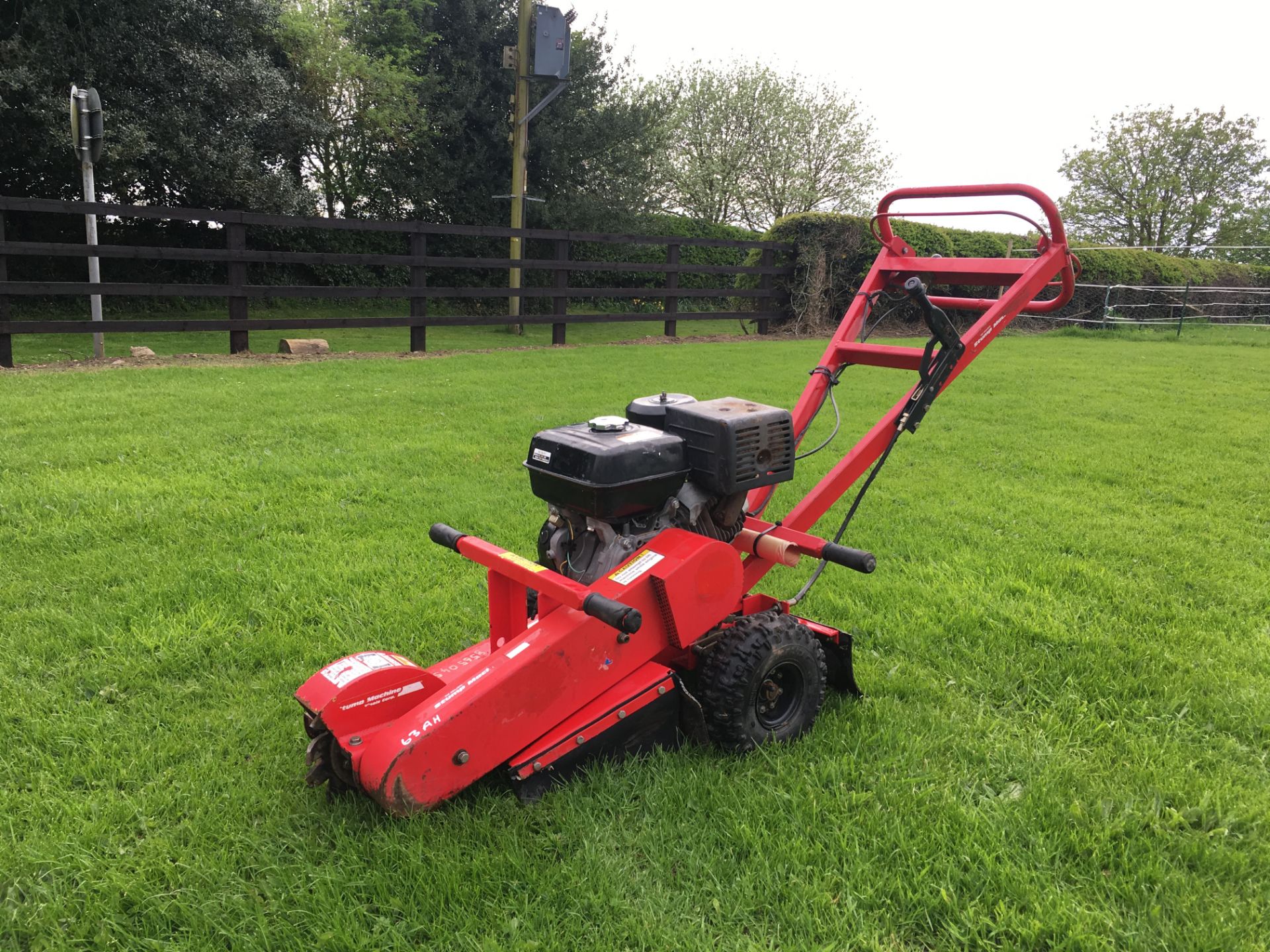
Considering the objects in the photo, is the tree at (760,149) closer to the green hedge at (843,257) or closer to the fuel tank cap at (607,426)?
the green hedge at (843,257)

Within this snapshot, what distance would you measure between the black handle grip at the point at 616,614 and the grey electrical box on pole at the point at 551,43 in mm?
13241

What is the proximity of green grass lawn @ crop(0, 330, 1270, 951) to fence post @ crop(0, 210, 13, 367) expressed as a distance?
147 inches

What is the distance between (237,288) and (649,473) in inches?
351

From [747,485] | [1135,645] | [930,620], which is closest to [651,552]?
[747,485]

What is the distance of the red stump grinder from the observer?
213 cm

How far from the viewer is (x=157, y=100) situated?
14016mm

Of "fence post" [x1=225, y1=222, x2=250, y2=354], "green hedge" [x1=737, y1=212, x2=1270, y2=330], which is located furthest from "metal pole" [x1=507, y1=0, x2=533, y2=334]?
"fence post" [x1=225, y1=222, x2=250, y2=354]

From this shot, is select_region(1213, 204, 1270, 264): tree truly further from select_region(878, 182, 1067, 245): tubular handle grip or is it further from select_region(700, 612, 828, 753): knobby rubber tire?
select_region(700, 612, 828, 753): knobby rubber tire

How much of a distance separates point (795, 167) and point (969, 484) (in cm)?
2323

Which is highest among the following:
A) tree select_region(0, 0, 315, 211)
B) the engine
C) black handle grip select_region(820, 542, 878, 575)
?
tree select_region(0, 0, 315, 211)

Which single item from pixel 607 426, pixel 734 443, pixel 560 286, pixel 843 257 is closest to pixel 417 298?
pixel 560 286

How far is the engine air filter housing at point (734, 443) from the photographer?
2551 mm

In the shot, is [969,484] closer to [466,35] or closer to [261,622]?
[261,622]

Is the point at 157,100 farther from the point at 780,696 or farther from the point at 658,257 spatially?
the point at 780,696
